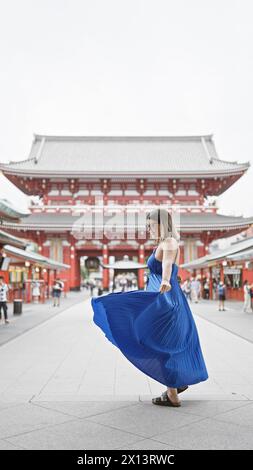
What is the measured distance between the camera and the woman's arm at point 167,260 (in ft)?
13.9

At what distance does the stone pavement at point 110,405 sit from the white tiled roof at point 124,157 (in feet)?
88.8

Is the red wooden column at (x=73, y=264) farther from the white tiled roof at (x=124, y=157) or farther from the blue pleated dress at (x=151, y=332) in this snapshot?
the blue pleated dress at (x=151, y=332)

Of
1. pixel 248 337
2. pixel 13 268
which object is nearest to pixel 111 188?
pixel 13 268

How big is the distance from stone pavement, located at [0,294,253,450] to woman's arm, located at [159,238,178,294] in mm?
1253

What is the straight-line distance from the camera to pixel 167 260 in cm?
438

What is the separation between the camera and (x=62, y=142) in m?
42.7

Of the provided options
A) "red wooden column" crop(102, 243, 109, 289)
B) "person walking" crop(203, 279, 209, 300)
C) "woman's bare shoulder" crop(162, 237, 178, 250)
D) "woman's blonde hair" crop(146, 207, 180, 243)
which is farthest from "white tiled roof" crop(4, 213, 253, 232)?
"woman's bare shoulder" crop(162, 237, 178, 250)

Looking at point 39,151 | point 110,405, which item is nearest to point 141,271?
point 39,151

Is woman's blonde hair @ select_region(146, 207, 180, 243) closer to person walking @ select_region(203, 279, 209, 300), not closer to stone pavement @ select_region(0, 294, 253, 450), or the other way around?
stone pavement @ select_region(0, 294, 253, 450)

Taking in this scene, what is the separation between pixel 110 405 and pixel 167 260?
168cm

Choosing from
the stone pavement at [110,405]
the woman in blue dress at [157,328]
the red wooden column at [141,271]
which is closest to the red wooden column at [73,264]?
the red wooden column at [141,271]

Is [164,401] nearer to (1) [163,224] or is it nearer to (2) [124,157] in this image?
(1) [163,224]

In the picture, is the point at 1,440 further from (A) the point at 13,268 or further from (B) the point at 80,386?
(A) the point at 13,268
